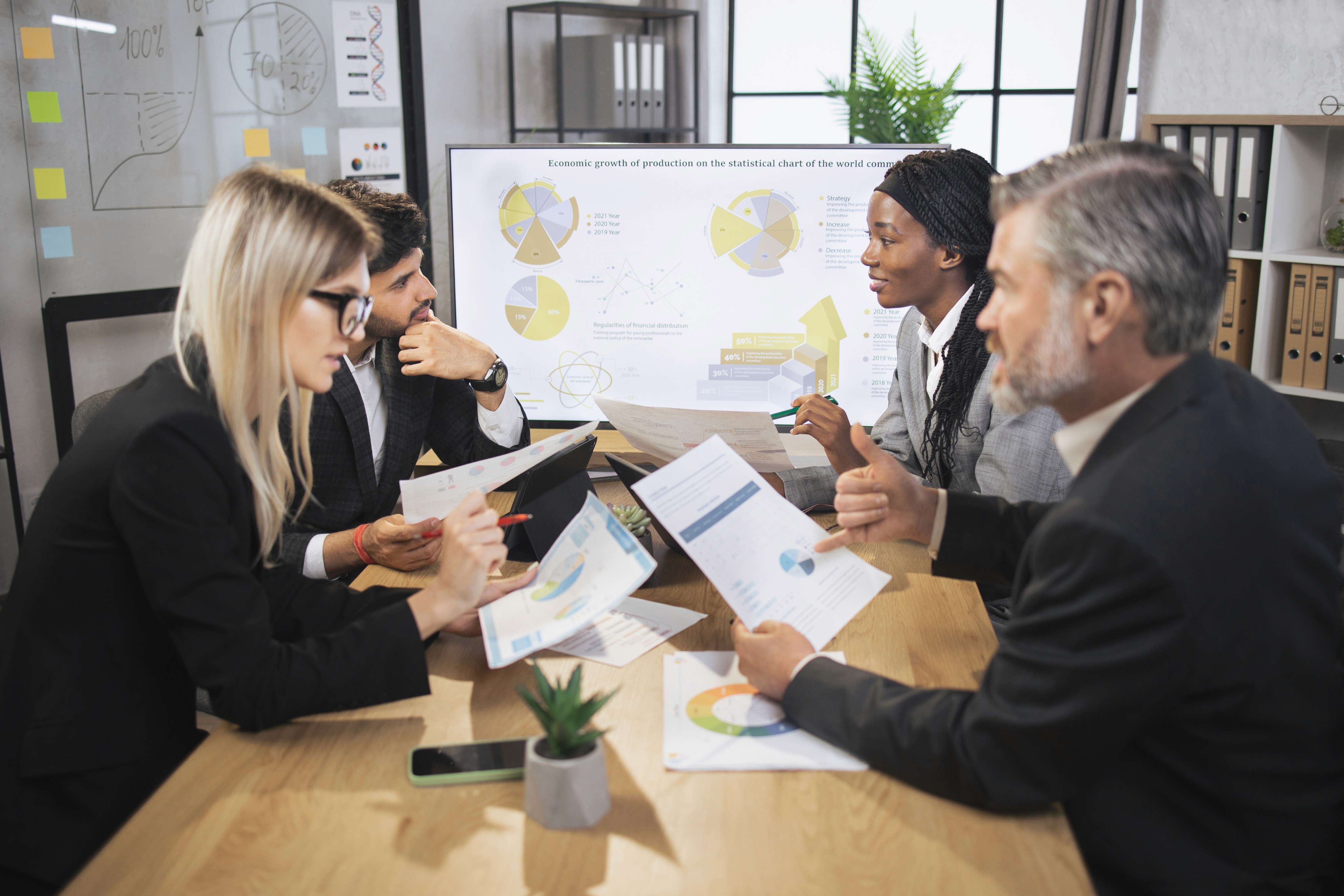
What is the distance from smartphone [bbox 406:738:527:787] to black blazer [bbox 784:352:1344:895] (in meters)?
0.37

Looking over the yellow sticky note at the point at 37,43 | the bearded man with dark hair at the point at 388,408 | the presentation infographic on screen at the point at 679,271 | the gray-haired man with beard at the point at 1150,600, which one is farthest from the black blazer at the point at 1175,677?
the yellow sticky note at the point at 37,43

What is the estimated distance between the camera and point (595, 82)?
4.52 metres

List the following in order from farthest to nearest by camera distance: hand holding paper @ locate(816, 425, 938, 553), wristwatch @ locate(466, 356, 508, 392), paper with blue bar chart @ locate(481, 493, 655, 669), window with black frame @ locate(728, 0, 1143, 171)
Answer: window with black frame @ locate(728, 0, 1143, 171), wristwatch @ locate(466, 356, 508, 392), hand holding paper @ locate(816, 425, 938, 553), paper with blue bar chart @ locate(481, 493, 655, 669)

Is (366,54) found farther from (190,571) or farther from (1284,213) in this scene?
(1284,213)

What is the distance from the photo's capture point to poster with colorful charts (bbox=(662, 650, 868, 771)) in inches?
42.7

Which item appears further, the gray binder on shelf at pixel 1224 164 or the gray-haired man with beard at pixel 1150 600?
the gray binder on shelf at pixel 1224 164

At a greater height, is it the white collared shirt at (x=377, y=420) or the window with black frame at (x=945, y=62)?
the window with black frame at (x=945, y=62)

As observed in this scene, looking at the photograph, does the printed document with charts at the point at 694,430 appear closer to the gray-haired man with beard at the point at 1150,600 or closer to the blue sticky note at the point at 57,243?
the gray-haired man with beard at the point at 1150,600

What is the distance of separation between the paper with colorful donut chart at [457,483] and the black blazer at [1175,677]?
0.71 m

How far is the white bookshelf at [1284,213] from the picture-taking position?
294 cm

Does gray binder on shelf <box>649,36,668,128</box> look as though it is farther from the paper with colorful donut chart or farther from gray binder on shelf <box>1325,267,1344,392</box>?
the paper with colorful donut chart

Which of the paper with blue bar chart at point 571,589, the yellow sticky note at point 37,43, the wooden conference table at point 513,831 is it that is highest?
the yellow sticky note at point 37,43

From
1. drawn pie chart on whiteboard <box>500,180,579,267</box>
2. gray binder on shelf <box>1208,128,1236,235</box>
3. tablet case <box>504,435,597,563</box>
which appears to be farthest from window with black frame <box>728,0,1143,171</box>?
tablet case <box>504,435,597,563</box>

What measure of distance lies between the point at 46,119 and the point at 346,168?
985 mm
